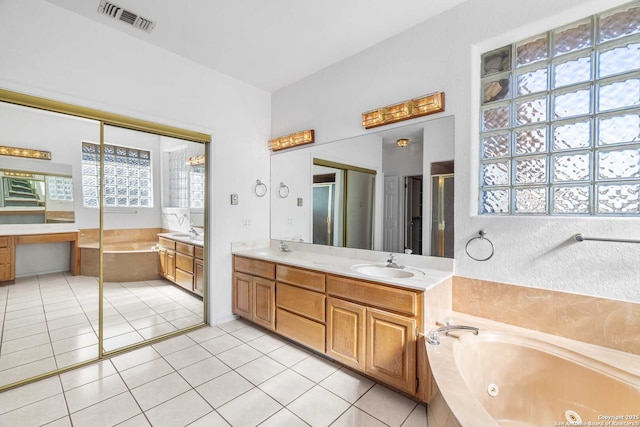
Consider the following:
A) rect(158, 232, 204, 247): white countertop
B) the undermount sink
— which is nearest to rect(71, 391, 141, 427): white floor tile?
rect(158, 232, 204, 247): white countertop

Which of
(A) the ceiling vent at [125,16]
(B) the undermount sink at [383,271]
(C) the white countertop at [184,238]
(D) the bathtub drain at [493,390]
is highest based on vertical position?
(A) the ceiling vent at [125,16]

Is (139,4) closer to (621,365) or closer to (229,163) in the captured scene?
(229,163)

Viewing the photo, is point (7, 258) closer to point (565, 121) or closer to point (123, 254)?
point (123, 254)

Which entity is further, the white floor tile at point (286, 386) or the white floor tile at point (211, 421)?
the white floor tile at point (286, 386)

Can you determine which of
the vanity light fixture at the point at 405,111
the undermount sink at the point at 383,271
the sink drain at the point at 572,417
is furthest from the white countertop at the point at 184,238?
the sink drain at the point at 572,417

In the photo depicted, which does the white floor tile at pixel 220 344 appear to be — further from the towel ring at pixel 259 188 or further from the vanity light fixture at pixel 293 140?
the vanity light fixture at pixel 293 140

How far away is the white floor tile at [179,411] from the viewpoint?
1.63 metres

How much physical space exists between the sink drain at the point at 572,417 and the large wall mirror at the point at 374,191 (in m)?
1.05

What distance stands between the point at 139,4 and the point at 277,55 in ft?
3.79

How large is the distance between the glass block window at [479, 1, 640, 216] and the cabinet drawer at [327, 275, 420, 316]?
0.88m

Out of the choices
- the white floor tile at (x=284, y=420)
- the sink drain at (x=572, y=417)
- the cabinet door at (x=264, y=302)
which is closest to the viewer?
the sink drain at (x=572, y=417)

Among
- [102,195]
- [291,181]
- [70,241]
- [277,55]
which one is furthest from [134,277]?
[277,55]

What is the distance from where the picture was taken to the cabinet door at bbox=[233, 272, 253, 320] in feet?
9.64

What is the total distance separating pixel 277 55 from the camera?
270 cm
